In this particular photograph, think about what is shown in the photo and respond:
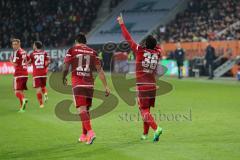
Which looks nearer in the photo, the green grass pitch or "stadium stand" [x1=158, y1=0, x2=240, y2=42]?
the green grass pitch

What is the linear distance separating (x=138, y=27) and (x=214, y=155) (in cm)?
4342

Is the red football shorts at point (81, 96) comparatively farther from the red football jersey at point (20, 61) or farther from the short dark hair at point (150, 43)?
the red football jersey at point (20, 61)

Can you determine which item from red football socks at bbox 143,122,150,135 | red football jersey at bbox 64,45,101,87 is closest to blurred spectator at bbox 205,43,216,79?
red football socks at bbox 143,122,150,135

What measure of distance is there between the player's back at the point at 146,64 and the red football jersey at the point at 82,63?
2.96ft

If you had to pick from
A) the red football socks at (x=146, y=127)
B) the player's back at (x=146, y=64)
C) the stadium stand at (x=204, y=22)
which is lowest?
the red football socks at (x=146, y=127)

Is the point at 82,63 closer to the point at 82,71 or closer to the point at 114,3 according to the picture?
the point at 82,71

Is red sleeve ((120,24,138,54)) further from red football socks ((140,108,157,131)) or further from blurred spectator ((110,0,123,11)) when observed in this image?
blurred spectator ((110,0,123,11))

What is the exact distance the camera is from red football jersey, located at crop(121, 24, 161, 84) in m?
11.8

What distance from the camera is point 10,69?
44.9 metres

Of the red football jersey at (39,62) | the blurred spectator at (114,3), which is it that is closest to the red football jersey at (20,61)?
the red football jersey at (39,62)

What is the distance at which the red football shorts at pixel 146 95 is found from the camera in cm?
1199

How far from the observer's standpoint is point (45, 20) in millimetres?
53094

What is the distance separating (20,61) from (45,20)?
3438 centimetres

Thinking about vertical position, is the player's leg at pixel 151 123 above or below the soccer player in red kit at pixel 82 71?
below
